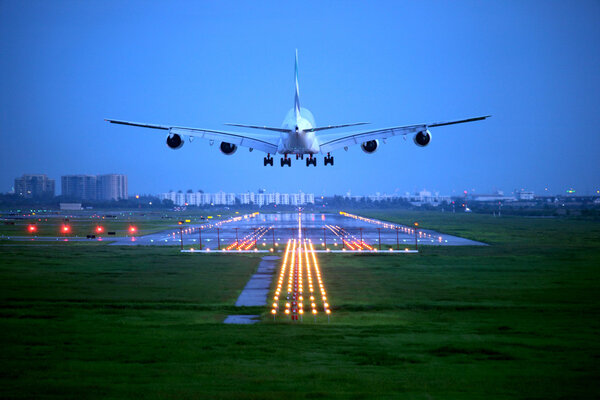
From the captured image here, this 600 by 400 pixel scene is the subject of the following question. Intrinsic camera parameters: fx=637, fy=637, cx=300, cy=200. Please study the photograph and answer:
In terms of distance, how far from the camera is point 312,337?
21938 millimetres

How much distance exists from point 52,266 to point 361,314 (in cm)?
2603

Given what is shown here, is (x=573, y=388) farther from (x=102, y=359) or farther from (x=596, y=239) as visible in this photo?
(x=596, y=239)

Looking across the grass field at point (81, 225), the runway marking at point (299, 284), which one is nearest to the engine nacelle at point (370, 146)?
the runway marking at point (299, 284)

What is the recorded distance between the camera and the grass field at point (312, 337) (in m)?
16.0

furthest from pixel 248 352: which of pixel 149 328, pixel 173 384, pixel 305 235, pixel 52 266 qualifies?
pixel 305 235

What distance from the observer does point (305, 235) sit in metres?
74.8

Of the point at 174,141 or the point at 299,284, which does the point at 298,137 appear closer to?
the point at 174,141

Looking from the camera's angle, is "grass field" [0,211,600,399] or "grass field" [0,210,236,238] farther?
"grass field" [0,210,236,238]

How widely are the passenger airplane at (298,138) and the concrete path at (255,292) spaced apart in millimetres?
9797

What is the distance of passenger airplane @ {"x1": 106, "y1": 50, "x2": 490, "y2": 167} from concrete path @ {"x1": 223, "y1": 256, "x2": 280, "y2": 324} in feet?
32.1

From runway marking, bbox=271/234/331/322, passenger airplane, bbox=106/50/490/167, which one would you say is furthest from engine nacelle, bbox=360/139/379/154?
runway marking, bbox=271/234/331/322

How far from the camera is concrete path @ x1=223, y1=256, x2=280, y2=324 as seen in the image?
25.7 metres

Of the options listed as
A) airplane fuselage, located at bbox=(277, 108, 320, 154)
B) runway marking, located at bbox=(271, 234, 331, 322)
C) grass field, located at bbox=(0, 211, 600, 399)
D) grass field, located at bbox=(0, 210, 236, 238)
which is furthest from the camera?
grass field, located at bbox=(0, 210, 236, 238)

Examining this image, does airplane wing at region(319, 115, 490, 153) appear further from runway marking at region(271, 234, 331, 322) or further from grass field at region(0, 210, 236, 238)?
grass field at region(0, 210, 236, 238)
